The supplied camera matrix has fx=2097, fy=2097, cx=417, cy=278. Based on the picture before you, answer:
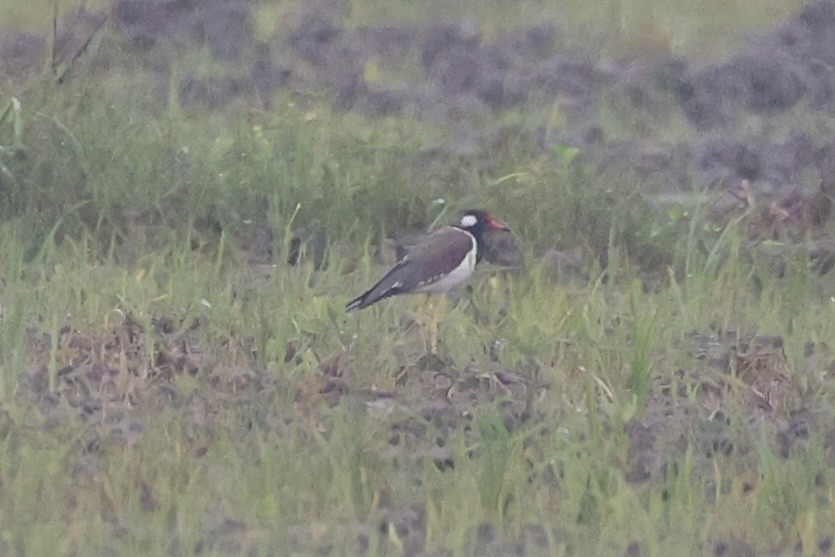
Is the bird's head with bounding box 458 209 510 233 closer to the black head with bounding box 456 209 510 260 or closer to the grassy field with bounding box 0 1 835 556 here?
the black head with bounding box 456 209 510 260

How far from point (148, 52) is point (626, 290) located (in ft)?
15.4

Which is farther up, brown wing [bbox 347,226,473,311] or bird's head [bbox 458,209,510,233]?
brown wing [bbox 347,226,473,311]

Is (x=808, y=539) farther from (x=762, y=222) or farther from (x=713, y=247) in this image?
(x=762, y=222)

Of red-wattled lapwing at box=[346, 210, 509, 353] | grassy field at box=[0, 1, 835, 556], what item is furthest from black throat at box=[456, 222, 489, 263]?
grassy field at box=[0, 1, 835, 556]

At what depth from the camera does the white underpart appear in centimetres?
703

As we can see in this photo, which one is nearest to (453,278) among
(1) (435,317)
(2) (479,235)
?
(2) (479,235)

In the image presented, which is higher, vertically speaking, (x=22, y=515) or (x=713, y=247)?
(x=22, y=515)

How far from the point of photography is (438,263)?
7.05 metres

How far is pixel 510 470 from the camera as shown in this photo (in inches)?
195

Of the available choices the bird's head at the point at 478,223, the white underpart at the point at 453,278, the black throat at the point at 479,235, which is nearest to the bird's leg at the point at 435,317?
the white underpart at the point at 453,278

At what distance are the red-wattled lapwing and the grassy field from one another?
10cm

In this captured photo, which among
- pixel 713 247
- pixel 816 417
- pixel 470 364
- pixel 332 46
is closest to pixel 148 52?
pixel 332 46

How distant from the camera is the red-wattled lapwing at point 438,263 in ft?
22.6

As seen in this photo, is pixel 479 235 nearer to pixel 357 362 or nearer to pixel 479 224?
pixel 479 224
